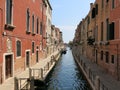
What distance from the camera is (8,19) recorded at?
1745 cm

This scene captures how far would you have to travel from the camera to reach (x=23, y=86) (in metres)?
14.3

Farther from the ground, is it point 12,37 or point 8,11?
point 8,11

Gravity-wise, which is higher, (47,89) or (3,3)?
(3,3)

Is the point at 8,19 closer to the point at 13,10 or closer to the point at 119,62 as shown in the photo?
the point at 13,10

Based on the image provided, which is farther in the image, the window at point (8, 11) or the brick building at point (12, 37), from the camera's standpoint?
the window at point (8, 11)

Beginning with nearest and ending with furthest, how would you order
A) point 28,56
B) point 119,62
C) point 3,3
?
point 3,3 → point 119,62 → point 28,56

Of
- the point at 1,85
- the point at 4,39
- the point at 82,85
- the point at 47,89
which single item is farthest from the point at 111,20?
the point at 1,85

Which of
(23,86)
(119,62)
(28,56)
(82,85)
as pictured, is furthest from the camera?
(28,56)

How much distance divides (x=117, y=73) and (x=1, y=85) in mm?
8023

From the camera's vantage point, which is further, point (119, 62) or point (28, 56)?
point (28, 56)

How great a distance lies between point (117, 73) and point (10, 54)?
309 inches

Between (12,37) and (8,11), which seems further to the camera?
(12,37)

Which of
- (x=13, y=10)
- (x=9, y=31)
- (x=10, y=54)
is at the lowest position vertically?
(x=10, y=54)

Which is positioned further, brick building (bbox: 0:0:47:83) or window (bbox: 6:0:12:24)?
window (bbox: 6:0:12:24)
